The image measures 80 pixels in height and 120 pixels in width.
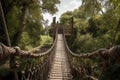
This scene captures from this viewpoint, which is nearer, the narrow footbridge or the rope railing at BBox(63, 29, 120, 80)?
the rope railing at BBox(63, 29, 120, 80)

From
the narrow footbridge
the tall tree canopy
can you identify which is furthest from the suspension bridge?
the tall tree canopy

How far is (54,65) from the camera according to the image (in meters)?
10.0

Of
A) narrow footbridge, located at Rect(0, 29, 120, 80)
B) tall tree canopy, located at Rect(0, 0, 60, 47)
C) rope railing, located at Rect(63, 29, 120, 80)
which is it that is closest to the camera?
rope railing, located at Rect(63, 29, 120, 80)

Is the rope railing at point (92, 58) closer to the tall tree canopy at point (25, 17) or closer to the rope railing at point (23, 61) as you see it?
the rope railing at point (23, 61)

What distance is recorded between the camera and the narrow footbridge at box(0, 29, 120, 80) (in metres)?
2.36

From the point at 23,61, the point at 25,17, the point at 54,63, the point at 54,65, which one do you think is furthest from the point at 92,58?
the point at 25,17

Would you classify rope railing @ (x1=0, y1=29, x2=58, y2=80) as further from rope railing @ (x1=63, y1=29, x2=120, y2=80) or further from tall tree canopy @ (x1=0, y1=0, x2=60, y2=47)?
tall tree canopy @ (x1=0, y1=0, x2=60, y2=47)

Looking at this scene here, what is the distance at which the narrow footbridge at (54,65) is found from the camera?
236 cm

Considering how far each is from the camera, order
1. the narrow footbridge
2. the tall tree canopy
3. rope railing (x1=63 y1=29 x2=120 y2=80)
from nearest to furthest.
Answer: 1. rope railing (x1=63 y1=29 x2=120 y2=80)
2. the narrow footbridge
3. the tall tree canopy

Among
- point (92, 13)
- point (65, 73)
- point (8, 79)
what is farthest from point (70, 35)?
point (65, 73)

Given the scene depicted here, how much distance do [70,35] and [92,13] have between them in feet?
17.6

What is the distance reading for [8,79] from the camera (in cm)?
1286

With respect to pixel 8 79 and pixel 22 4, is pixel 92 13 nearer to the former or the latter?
pixel 22 4

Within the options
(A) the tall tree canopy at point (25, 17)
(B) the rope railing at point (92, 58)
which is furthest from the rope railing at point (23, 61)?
(A) the tall tree canopy at point (25, 17)
